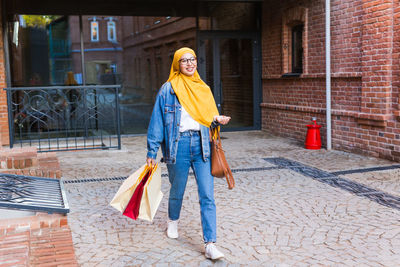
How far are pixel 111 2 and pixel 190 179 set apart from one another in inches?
250

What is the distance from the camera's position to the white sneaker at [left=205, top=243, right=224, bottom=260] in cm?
379

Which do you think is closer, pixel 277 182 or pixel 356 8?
pixel 277 182

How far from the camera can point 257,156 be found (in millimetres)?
8711

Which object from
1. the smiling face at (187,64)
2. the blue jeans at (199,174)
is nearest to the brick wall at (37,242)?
the blue jeans at (199,174)

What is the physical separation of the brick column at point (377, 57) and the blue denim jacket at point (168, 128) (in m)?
4.93

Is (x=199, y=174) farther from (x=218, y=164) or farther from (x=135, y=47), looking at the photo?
(x=135, y=47)

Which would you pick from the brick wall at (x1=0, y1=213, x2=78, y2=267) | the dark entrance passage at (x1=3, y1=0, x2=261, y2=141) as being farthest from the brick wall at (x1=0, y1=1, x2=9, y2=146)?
the brick wall at (x1=0, y1=213, x2=78, y2=267)

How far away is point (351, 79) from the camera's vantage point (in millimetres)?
8695

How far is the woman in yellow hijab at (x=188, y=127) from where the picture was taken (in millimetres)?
3898

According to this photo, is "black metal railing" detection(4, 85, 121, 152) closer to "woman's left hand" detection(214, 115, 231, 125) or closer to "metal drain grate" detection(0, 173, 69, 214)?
"metal drain grate" detection(0, 173, 69, 214)

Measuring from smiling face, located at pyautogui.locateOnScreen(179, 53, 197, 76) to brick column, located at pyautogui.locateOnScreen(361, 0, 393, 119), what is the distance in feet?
16.2

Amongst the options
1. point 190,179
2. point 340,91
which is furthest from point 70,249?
point 340,91

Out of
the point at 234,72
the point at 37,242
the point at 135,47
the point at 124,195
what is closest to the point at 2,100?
the point at 135,47

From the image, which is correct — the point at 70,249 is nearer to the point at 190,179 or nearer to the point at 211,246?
the point at 211,246
